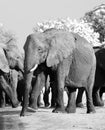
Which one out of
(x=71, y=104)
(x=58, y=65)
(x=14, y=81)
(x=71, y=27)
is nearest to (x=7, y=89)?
(x=14, y=81)

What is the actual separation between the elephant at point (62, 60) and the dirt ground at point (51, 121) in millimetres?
500

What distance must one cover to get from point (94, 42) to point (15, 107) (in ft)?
146

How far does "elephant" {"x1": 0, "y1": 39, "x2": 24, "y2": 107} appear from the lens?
68.7ft

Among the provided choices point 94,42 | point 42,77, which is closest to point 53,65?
point 42,77

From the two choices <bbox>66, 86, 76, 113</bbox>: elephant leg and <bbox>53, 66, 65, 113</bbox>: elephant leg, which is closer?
<bbox>53, 66, 65, 113</bbox>: elephant leg

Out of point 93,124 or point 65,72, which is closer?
point 93,124

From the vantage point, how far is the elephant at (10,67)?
2094 cm

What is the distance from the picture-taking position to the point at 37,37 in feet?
56.8

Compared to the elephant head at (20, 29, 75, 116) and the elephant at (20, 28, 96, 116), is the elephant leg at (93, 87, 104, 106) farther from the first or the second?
the elephant head at (20, 29, 75, 116)

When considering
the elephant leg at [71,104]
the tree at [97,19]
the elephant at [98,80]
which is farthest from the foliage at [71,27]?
the elephant leg at [71,104]

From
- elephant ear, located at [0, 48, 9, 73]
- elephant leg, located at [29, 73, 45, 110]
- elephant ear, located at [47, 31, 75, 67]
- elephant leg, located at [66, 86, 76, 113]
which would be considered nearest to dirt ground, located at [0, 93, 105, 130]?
elephant leg, located at [29, 73, 45, 110]

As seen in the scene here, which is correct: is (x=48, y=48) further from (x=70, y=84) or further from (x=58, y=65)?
(x=70, y=84)

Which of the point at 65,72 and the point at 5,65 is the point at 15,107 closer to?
the point at 5,65

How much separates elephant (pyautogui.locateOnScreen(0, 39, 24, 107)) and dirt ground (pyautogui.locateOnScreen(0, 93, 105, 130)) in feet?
9.98
